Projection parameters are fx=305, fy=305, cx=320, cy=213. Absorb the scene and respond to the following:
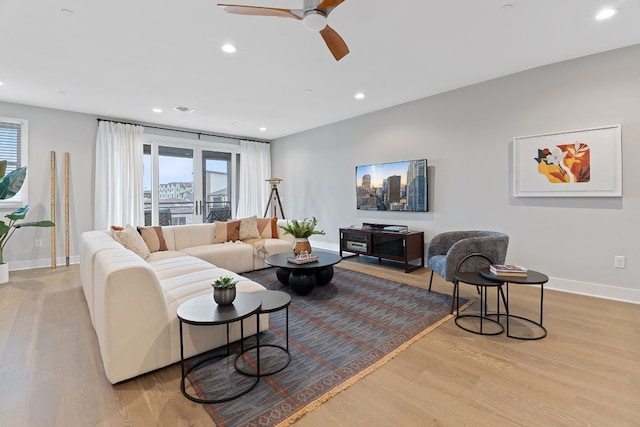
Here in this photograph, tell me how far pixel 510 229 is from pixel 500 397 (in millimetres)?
2731

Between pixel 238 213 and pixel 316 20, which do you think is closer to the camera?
pixel 316 20

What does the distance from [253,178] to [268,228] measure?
2.62 meters

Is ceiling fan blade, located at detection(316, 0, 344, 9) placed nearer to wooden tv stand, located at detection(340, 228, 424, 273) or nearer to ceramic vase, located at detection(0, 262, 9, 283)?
wooden tv stand, located at detection(340, 228, 424, 273)

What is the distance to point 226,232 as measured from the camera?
486cm

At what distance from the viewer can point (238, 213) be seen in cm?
726

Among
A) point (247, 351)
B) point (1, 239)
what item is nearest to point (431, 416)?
point (247, 351)

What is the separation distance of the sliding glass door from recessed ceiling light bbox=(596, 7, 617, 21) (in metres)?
6.44

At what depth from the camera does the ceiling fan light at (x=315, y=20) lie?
6.56ft

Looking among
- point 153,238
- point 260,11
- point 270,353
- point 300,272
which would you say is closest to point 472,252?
point 300,272

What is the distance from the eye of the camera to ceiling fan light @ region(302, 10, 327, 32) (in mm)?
1999

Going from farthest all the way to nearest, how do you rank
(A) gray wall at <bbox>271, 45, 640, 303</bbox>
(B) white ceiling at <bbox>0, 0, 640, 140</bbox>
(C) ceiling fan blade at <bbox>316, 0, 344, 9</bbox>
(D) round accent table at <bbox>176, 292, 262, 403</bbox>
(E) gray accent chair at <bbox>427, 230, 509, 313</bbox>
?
(A) gray wall at <bbox>271, 45, 640, 303</bbox>, (E) gray accent chair at <bbox>427, 230, 509, 313</bbox>, (B) white ceiling at <bbox>0, 0, 640, 140</bbox>, (C) ceiling fan blade at <bbox>316, 0, 344, 9</bbox>, (D) round accent table at <bbox>176, 292, 262, 403</bbox>

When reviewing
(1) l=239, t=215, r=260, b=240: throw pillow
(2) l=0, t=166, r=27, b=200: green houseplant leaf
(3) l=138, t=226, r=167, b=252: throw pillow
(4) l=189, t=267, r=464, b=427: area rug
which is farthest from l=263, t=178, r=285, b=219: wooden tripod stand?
(2) l=0, t=166, r=27, b=200: green houseplant leaf

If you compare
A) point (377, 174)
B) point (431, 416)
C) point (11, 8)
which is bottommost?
point (431, 416)

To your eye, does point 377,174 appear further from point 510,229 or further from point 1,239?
point 1,239
